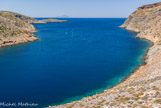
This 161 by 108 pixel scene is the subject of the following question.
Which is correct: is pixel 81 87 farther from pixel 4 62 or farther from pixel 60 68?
pixel 4 62

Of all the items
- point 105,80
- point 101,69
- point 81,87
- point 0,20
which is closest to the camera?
point 81,87

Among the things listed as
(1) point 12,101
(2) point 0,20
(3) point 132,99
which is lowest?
(1) point 12,101

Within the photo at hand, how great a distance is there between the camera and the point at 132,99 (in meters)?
20.5

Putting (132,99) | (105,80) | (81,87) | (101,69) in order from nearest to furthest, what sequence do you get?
(132,99), (81,87), (105,80), (101,69)

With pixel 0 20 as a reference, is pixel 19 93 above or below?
below

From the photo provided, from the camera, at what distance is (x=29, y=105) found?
3322cm

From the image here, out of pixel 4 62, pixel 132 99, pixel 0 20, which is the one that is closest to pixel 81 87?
pixel 132 99

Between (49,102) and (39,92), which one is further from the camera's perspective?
(39,92)

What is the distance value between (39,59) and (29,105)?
35429 millimetres

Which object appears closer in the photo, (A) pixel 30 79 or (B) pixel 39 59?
(A) pixel 30 79

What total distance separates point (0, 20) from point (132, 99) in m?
119

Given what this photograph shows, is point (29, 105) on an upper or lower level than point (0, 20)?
lower

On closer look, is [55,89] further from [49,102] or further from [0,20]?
[0,20]

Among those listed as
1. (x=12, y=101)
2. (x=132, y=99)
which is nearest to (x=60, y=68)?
(x=12, y=101)
